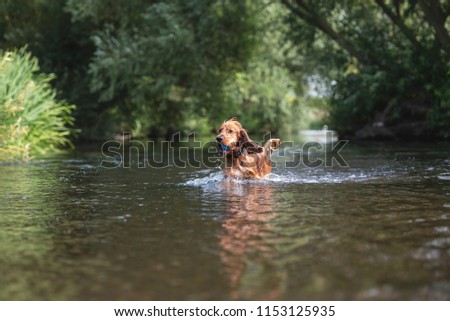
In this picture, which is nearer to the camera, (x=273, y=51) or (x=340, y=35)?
(x=340, y=35)

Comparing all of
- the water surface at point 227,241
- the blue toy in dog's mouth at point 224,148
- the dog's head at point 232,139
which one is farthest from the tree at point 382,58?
the water surface at point 227,241

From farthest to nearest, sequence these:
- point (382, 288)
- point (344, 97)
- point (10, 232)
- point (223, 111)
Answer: point (223, 111), point (344, 97), point (10, 232), point (382, 288)

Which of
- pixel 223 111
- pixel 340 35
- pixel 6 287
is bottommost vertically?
pixel 6 287

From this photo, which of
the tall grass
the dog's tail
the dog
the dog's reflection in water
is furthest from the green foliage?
the dog's reflection in water

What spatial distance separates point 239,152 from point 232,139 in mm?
347

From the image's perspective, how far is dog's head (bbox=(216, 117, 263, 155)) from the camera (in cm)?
914

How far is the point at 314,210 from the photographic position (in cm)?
659

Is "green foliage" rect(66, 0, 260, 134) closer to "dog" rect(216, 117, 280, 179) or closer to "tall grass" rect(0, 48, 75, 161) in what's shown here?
"tall grass" rect(0, 48, 75, 161)

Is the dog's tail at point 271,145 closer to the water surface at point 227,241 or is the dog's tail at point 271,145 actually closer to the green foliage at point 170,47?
the water surface at point 227,241

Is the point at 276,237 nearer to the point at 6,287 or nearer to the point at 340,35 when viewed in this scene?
the point at 6,287

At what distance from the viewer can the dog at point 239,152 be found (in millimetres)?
9234

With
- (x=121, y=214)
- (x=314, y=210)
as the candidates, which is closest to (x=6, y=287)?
(x=121, y=214)

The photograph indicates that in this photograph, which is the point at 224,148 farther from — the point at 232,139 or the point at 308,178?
the point at 308,178

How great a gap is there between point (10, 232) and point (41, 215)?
1.02 m
